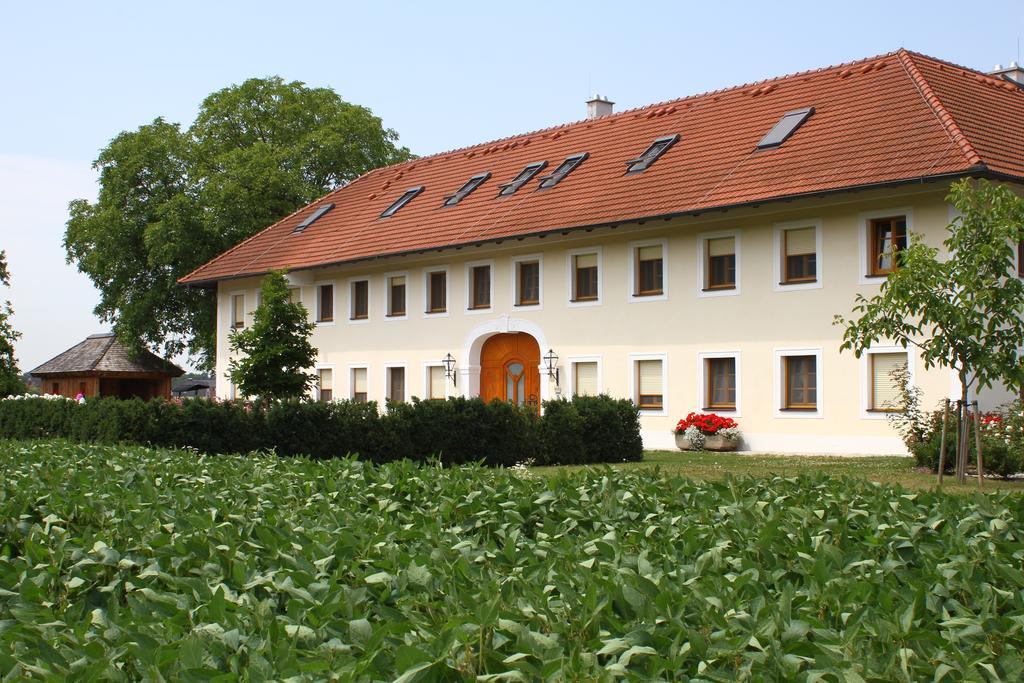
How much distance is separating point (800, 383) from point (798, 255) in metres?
2.83

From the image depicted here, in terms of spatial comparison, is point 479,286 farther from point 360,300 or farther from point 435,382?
point 360,300

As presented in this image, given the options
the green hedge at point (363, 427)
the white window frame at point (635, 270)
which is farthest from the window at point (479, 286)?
the green hedge at point (363, 427)

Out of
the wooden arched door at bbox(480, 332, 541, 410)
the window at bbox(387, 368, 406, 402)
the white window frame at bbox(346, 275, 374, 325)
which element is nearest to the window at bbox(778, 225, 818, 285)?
the wooden arched door at bbox(480, 332, 541, 410)

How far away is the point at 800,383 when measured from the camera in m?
27.3

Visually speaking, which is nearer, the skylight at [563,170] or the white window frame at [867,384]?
the white window frame at [867,384]

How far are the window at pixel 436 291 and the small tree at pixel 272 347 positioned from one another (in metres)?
8.14

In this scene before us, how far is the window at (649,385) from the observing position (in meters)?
29.9

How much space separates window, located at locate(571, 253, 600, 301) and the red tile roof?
54.6 inches

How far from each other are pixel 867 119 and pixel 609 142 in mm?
8730

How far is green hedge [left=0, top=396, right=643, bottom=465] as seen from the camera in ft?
67.5

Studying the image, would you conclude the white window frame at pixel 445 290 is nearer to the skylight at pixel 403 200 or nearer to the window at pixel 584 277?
the skylight at pixel 403 200

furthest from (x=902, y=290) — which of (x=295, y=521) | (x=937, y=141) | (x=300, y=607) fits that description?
(x=300, y=607)

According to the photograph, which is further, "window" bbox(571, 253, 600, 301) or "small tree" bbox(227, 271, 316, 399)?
"window" bbox(571, 253, 600, 301)

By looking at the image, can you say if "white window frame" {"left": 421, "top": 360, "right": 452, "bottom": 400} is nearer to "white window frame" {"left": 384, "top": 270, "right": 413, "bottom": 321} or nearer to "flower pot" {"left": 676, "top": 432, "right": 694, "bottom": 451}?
"white window frame" {"left": 384, "top": 270, "right": 413, "bottom": 321}
